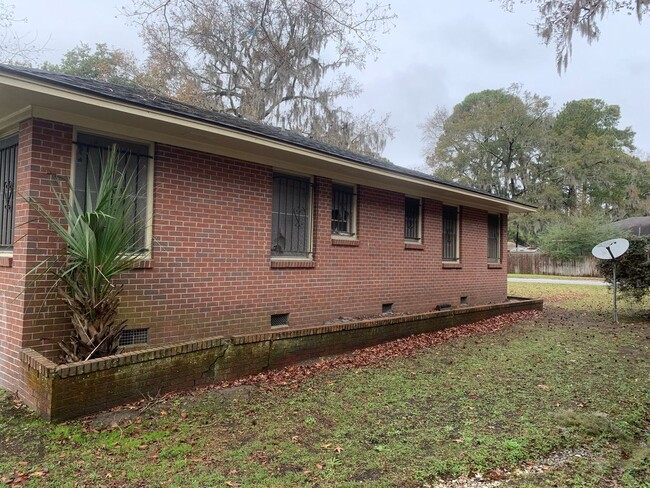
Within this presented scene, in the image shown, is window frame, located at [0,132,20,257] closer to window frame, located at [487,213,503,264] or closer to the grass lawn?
the grass lawn

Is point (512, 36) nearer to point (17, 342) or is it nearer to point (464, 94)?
point (17, 342)

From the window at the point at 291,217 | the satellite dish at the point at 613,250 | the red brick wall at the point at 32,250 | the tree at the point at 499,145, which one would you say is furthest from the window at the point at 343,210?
the tree at the point at 499,145

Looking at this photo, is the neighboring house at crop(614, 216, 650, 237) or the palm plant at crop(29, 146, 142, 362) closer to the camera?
the palm plant at crop(29, 146, 142, 362)

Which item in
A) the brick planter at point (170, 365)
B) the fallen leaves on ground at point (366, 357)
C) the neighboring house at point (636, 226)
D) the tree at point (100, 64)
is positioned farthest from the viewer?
the neighboring house at point (636, 226)

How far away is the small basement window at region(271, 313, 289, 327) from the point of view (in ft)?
21.1

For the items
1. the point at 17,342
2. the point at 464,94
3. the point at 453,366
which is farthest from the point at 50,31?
the point at 464,94

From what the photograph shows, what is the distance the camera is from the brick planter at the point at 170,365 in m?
3.53

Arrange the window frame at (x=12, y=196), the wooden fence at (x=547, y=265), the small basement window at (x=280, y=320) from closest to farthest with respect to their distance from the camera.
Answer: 1. the window frame at (x=12, y=196)
2. the small basement window at (x=280, y=320)
3. the wooden fence at (x=547, y=265)

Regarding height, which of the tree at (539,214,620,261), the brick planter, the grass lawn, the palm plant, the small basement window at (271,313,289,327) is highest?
the tree at (539,214,620,261)

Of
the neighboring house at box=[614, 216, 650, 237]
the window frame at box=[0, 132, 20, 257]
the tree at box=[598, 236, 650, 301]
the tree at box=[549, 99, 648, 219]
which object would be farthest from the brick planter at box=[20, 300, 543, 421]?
the tree at box=[549, 99, 648, 219]

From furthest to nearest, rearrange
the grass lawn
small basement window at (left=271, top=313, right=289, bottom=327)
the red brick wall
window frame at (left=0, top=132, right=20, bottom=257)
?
1. small basement window at (left=271, top=313, right=289, bottom=327)
2. window frame at (left=0, top=132, right=20, bottom=257)
3. the red brick wall
4. the grass lawn

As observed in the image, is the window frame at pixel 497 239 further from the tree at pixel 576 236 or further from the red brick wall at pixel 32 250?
the tree at pixel 576 236

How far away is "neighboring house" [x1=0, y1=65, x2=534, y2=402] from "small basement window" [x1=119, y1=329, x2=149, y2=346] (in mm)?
13

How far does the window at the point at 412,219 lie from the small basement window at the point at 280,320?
11.7ft
